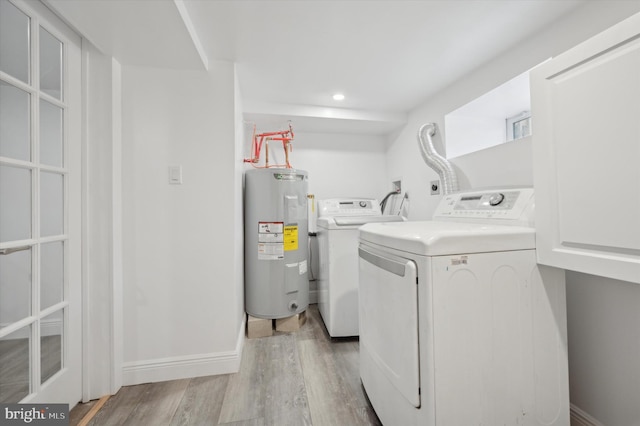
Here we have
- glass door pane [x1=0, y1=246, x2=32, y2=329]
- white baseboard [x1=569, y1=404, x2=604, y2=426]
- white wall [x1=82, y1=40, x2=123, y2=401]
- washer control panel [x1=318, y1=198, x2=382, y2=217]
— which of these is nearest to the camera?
glass door pane [x1=0, y1=246, x2=32, y2=329]

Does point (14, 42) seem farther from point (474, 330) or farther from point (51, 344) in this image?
point (474, 330)

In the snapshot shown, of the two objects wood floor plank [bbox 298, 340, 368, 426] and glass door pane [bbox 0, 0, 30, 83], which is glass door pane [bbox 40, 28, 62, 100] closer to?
glass door pane [bbox 0, 0, 30, 83]

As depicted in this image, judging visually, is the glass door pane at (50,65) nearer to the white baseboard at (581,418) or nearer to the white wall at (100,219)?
the white wall at (100,219)

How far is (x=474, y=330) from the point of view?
2.92ft

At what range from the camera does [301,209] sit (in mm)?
2242

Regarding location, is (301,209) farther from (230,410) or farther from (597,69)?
(597,69)

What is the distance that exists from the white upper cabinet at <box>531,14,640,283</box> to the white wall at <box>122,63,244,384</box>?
159 cm

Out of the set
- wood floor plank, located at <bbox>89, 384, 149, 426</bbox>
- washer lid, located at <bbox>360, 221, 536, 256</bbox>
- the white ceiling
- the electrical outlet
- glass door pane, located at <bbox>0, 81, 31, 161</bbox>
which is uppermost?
the white ceiling

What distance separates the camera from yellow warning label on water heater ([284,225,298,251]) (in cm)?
212

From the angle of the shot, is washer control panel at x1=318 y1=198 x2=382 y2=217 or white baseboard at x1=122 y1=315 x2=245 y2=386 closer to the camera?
white baseboard at x1=122 y1=315 x2=245 y2=386

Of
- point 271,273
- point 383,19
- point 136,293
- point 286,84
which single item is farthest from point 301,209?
point 383,19

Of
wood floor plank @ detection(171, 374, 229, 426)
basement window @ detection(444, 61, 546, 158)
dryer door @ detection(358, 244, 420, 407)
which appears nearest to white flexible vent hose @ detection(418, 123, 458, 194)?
basement window @ detection(444, 61, 546, 158)

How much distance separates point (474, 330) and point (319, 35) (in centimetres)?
168

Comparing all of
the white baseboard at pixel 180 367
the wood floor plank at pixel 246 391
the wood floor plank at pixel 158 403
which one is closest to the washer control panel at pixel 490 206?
the wood floor plank at pixel 246 391
